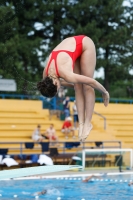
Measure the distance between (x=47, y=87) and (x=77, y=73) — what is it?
685 mm

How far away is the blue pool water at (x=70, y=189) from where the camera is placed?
1199cm

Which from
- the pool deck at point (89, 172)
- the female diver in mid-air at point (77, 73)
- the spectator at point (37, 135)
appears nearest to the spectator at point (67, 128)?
the spectator at point (37, 135)

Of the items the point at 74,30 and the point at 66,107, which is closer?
the point at 66,107

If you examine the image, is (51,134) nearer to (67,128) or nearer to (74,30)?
(67,128)

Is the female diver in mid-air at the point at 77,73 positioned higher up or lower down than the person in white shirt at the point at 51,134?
higher up

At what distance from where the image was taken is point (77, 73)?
7234 millimetres

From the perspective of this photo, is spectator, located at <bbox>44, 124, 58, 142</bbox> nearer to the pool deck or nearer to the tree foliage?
the pool deck

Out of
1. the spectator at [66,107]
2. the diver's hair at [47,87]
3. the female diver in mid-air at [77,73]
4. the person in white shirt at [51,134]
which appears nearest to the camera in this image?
the female diver in mid-air at [77,73]

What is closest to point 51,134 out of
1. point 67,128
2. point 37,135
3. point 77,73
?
point 37,135

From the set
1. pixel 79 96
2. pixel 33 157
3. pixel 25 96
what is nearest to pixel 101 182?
pixel 33 157

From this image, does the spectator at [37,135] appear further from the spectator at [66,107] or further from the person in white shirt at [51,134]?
the spectator at [66,107]

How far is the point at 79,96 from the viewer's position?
7.36 m

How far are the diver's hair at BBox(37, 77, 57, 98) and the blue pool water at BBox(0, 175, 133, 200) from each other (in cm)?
542

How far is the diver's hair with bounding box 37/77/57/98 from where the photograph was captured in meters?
6.71
